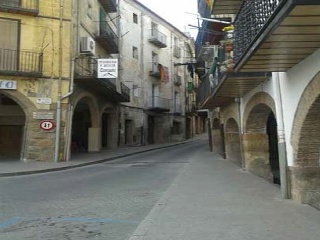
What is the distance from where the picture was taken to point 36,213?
8242 mm

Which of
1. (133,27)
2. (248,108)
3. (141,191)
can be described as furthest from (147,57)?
(141,191)

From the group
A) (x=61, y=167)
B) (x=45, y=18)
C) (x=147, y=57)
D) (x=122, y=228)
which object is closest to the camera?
(x=122, y=228)

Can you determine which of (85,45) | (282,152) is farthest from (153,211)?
(85,45)

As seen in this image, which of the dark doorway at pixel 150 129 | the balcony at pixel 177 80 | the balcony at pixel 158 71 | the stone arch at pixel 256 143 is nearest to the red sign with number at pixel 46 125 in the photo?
the stone arch at pixel 256 143

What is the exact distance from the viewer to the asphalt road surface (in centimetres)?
675

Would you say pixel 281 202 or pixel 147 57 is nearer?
pixel 281 202

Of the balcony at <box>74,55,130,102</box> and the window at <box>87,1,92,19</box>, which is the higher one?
the window at <box>87,1,92,19</box>

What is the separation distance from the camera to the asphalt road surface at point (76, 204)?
6746 mm

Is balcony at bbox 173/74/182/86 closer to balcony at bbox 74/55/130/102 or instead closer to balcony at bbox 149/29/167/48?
balcony at bbox 149/29/167/48

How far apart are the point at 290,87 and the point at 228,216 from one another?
3048 millimetres

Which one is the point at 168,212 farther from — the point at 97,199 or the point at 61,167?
the point at 61,167

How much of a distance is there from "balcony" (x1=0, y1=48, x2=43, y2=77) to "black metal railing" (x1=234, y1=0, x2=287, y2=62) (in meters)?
12.7

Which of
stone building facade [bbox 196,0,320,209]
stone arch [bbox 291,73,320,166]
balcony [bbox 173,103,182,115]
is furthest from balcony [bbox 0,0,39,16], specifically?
balcony [bbox 173,103,182,115]

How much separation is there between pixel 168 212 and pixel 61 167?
10.9 metres
